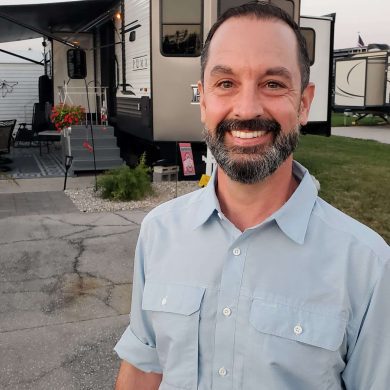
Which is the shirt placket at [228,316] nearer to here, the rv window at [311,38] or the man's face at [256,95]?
the man's face at [256,95]

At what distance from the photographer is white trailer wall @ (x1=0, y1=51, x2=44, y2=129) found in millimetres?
16372

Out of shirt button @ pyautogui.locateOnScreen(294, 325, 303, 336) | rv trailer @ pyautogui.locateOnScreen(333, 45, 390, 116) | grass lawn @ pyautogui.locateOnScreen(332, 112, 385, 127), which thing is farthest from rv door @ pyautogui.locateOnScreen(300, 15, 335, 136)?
grass lawn @ pyautogui.locateOnScreen(332, 112, 385, 127)

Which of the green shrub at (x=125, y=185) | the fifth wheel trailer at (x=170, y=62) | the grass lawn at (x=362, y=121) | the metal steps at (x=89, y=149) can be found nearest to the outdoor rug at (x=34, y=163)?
the metal steps at (x=89, y=149)

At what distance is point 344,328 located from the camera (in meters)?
1.26

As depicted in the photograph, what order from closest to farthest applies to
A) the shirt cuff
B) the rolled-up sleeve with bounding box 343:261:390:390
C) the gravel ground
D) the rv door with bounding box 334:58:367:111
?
the rolled-up sleeve with bounding box 343:261:390:390, the shirt cuff, the gravel ground, the rv door with bounding box 334:58:367:111

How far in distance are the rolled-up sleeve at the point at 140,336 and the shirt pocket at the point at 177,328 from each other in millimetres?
87

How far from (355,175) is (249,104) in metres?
8.85

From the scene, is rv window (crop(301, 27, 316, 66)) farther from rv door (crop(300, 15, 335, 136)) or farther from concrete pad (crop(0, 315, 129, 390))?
concrete pad (crop(0, 315, 129, 390))

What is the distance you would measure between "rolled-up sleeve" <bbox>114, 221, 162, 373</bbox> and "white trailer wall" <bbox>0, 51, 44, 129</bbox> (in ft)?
52.5

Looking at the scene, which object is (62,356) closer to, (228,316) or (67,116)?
(228,316)

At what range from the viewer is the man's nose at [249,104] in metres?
1.33

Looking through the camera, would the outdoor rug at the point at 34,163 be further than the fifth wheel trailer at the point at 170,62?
Yes

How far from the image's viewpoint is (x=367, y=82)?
2081cm

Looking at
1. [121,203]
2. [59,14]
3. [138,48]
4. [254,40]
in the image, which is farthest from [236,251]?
[59,14]
